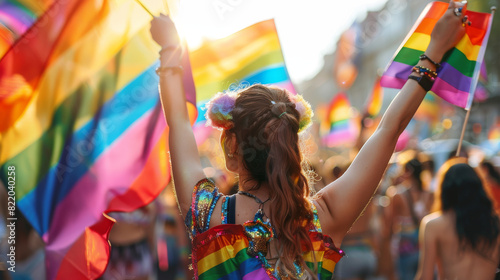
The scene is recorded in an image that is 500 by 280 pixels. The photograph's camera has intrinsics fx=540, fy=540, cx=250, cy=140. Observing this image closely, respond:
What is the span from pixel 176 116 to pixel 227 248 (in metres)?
0.58

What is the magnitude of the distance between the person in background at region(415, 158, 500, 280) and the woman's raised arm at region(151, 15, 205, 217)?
2.62 meters

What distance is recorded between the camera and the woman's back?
3.87 meters

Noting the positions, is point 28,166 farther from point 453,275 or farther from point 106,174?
point 453,275

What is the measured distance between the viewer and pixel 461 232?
3992mm

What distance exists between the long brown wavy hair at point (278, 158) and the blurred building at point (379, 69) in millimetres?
1846

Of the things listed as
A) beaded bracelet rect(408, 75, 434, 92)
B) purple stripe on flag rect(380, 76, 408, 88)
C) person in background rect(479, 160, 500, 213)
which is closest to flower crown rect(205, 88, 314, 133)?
beaded bracelet rect(408, 75, 434, 92)

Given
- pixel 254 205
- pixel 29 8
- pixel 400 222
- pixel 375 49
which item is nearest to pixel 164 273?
pixel 400 222

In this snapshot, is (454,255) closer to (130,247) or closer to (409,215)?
(409,215)

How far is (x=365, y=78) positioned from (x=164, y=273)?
4669 centimetres

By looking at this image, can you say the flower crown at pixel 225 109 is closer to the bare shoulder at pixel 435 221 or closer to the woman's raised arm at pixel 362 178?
the woman's raised arm at pixel 362 178

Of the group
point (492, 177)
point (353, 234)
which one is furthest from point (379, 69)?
point (353, 234)

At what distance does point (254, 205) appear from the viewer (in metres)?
2.03

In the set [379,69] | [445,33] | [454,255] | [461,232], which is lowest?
[454,255]

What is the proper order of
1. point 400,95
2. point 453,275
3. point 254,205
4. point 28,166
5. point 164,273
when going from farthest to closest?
point 164,273 < point 453,275 < point 28,166 < point 400,95 < point 254,205
